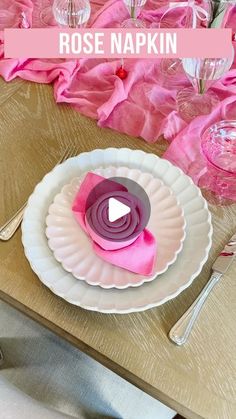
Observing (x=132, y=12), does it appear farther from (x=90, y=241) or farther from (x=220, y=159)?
(x=90, y=241)

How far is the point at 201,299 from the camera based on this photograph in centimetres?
59

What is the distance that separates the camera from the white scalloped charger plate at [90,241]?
59 cm

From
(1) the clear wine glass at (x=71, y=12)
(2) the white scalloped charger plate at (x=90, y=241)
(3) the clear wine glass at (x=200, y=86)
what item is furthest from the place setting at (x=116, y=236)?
(1) the clear wine glass at (x=71, y=12)

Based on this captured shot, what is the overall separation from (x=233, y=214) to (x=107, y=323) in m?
0.22

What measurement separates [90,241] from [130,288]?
75 millimetres

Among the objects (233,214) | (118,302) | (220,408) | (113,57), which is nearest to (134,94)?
(113,57)

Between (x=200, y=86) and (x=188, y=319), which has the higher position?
(x=200, y=86)

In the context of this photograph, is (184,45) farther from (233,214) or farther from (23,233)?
(23,233)

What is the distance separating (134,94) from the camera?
0.81 metres

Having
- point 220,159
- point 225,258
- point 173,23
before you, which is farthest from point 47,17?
point 225,258

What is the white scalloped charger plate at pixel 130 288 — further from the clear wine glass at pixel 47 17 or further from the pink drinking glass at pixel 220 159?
the clear wine glass at pixel 47 17

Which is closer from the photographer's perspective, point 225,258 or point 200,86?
point 225,258

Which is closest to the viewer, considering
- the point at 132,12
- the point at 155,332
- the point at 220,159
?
the point at 155,332

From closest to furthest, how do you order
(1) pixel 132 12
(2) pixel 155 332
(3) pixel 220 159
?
1. (2) pixel 155 332
2. (3) pixel 220 159
3. (1) pixel 132 12
